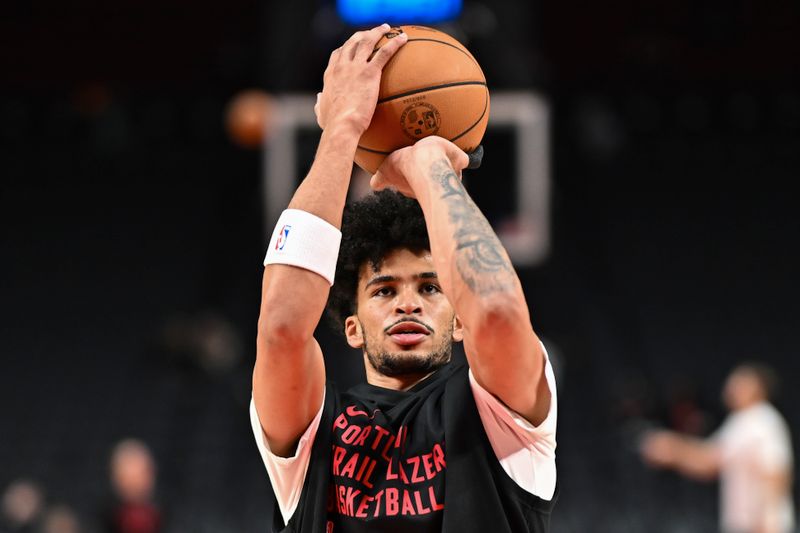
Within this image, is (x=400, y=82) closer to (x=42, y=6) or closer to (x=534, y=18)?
(x=534, y=18)

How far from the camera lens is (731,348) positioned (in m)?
11.8

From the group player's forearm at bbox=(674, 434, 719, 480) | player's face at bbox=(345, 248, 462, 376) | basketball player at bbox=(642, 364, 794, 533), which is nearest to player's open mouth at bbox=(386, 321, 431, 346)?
player's face at bbox=(345, 248, 462, 376)

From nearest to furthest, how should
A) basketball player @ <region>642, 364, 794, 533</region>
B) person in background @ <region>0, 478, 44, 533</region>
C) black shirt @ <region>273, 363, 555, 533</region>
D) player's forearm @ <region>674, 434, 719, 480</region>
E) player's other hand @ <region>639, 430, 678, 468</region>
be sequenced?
black shirt @ <region>273, 363, 555, 533</region> < basketball player @ <region>642, 364, 794, 533</region> < player's forearm @ <region>674, 434, 719, 480</region> < player's other hand @ <region>639, 430, 678, 468</region> < person in background @ <region>0, 478, 44, 533</region>

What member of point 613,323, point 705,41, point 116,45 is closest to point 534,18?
point 705,41

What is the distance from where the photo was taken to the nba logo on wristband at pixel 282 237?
94.7 inches

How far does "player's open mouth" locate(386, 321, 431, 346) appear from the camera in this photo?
2.62 m

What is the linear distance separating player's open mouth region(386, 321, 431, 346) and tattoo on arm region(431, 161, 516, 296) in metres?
0.34

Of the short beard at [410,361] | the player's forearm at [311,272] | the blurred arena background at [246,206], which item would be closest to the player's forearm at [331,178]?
the player's forearm at [311,272]

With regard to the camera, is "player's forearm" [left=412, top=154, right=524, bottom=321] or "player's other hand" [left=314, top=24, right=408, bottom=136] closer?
"player's forearm" [left=412, top=154, right=524, bottom=321]

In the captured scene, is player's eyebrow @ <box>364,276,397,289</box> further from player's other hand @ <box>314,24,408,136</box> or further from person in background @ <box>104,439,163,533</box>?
person in background @ <box>104,439,163,533</box>

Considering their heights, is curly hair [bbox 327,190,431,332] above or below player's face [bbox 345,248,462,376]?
above

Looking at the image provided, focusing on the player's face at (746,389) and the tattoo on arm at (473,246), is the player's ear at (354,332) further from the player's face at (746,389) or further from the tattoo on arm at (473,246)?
the player's face at (746,389)

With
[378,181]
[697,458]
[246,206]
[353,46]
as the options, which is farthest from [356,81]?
[246,206]

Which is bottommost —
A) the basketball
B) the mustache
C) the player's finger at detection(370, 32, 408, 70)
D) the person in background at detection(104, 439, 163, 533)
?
the person in background at detection(104, 439, 163, 533)
